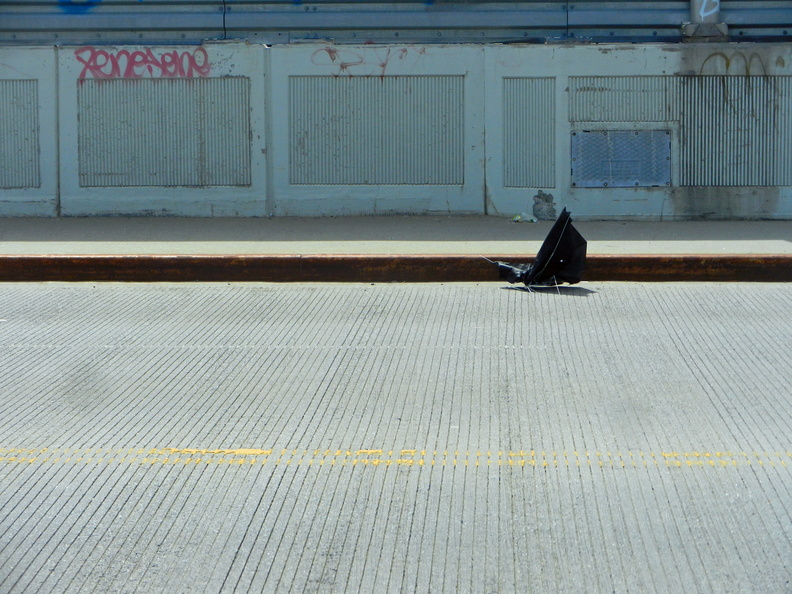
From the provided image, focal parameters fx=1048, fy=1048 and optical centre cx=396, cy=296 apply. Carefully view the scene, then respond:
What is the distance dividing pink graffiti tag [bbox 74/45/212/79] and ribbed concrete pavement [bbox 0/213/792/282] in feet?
5.97

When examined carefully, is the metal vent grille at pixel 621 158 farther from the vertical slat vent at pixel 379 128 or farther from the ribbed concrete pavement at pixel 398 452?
the ribbed concrete pavement at pixel 398 452

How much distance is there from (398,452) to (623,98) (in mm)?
8441

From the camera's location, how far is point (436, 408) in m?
4.97

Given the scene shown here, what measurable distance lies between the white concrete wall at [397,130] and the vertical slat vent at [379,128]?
2cm

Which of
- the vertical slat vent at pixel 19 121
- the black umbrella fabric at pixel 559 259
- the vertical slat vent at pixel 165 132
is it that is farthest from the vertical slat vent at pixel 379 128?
the black umbrella fabric at pixel 559 259

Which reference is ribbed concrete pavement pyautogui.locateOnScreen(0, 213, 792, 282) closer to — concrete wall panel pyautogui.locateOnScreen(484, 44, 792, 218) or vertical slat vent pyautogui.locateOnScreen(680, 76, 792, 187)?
concrete wall panel pyautogui.locateOnScreen(484, 44, 792, 218)

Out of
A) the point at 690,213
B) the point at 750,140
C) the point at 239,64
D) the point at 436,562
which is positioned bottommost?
the point at 436,562

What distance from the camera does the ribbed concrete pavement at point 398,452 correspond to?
3314 mm

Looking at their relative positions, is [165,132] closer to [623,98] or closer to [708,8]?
[623,98]

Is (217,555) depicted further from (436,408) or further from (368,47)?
(368,47)

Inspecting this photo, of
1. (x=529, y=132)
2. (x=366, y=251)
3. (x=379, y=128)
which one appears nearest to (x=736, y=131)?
(x=529, y=132)

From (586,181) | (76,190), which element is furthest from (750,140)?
(76,190)

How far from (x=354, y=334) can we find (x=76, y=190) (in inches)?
261

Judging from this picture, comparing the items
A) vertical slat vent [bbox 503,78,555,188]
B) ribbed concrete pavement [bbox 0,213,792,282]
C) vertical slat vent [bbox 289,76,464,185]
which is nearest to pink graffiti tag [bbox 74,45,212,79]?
vertical slat vent [bbox 289,76,464,185]
